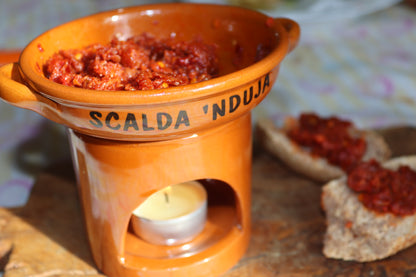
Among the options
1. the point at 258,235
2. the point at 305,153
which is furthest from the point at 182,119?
the point at 305,153

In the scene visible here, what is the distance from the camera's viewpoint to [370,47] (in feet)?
9.42

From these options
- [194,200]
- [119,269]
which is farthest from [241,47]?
[119,269]

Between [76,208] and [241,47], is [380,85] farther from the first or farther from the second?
[76,208]

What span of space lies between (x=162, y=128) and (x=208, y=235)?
1.81 ft

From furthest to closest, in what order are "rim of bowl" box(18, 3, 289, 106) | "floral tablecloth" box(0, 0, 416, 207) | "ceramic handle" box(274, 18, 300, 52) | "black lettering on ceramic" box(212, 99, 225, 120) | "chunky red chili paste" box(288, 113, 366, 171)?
"floral tablecloth" box(0, 0, 416, 207)
"chunky red chili paste" box(288, 113, 366, 171)
"ceramic handle" box(274, 18, 300, 52)
"black lettering on ceramic" box(212, 99, 225, 120)
"rim of bowl" box(18, 3, 289, 106)

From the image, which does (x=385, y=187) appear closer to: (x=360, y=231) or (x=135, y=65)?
(x=360, y=231)

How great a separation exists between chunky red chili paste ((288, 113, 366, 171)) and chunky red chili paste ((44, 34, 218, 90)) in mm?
681

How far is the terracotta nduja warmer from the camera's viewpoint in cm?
109

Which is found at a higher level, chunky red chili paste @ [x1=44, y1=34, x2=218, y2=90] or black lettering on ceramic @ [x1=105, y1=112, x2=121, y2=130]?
chunky red chili paste @ [x1=44, y1=34, x2=218, y2=90]

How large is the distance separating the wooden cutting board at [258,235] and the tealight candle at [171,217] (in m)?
0.19

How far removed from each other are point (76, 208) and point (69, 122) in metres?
0.70

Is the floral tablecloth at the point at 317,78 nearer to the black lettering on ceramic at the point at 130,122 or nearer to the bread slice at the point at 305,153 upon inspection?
the bread slice at the point at 305,153

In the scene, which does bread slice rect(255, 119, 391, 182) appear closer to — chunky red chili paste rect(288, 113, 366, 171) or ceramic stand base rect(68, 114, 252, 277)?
chunky red chili paste rect(288, 113, 366, 171)

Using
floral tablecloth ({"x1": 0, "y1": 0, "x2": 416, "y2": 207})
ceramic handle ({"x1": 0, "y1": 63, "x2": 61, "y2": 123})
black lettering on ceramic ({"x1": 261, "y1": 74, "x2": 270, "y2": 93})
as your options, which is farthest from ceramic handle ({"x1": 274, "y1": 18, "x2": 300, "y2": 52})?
floral tablecloth ({"x1": 0, "y1": 0, "x2": 416, "y2": 207})
